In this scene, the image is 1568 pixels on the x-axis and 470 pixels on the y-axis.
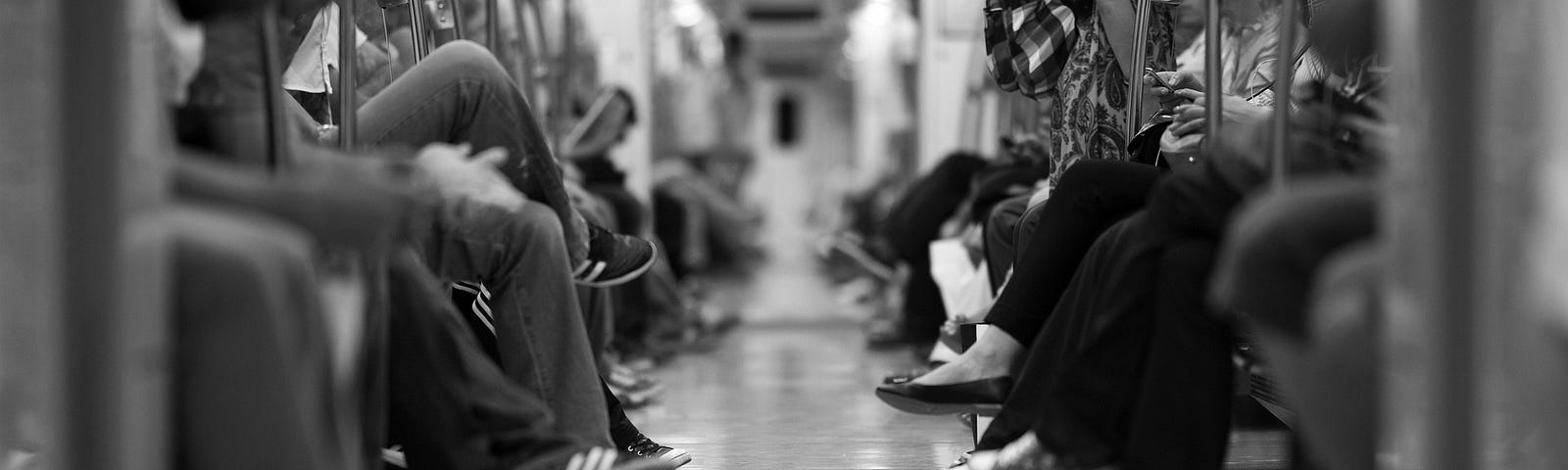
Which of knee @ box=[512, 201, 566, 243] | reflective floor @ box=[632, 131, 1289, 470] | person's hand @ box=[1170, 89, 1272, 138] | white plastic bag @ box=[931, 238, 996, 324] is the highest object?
person's hand @ box=[1170, 89, 1272, 138]

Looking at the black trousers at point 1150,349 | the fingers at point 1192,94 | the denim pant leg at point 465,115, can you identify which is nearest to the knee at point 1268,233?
the black trousers at point 1150,349

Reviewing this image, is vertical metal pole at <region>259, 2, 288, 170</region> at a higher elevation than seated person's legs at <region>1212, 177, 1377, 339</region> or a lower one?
higher

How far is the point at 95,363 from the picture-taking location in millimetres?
1343

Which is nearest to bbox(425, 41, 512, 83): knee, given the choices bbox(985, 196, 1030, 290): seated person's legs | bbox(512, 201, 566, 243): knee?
bbox(512, 201, 566, 243): knee

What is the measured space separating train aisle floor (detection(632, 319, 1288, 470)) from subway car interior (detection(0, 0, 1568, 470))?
0.07 feet

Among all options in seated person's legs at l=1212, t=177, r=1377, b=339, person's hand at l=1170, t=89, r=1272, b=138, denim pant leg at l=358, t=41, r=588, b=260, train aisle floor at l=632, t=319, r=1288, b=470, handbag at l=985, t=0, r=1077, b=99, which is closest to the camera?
seated person's legs at l=1212, t=177, r=1377, b=339

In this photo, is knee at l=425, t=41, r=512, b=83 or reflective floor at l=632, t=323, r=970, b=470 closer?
knee at l=425, t=41, r=512, b=83

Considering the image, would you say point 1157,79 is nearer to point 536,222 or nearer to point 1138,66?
point 1138,66

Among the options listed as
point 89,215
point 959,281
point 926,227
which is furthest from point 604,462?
point 926,227

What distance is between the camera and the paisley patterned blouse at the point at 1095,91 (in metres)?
2.73

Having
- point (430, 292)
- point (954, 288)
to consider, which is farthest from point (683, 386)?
point (430, 292)

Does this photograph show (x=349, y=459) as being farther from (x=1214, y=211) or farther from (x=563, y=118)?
(x=563, y=118)

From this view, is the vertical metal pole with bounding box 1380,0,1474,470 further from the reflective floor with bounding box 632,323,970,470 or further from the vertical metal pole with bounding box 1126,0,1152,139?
the reflective floor with bounding box 632,323,970,470

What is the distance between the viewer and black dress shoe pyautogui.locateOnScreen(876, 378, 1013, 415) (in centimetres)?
220
